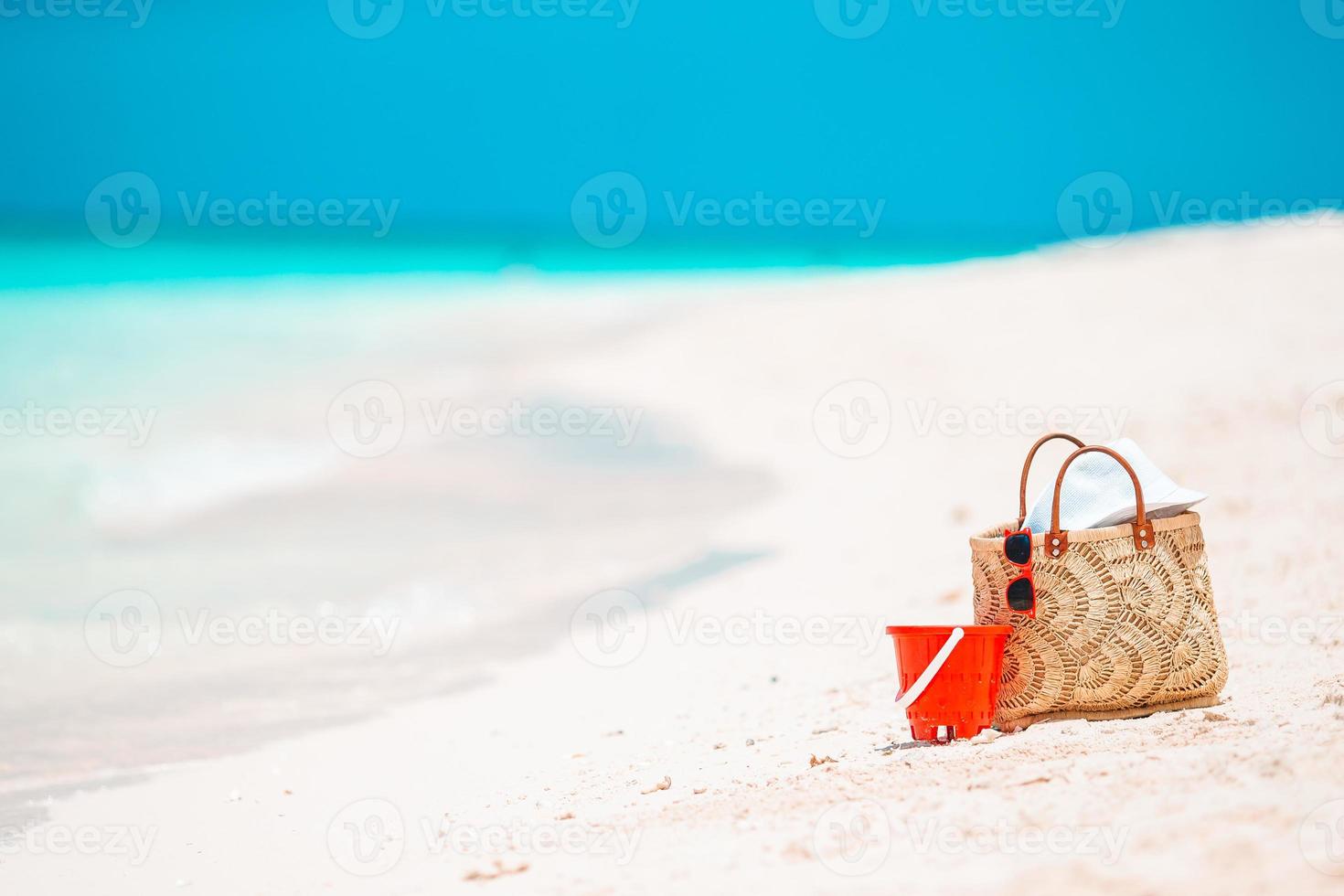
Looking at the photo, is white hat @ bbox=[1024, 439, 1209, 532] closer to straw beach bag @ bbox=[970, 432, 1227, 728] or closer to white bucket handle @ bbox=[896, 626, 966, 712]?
straw beach bag @ bbox=[970, 432, 1227, 728]

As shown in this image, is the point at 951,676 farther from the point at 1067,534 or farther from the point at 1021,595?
the point at 1067,534

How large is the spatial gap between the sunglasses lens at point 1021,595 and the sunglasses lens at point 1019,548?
5cm

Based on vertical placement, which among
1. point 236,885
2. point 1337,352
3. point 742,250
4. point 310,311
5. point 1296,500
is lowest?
point 236,885

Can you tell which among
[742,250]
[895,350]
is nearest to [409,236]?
[742,250]

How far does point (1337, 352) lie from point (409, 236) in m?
13.9

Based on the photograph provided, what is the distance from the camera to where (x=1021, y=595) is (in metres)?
2.83

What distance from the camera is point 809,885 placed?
191 centimetres

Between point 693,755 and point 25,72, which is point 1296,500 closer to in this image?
point 693,755

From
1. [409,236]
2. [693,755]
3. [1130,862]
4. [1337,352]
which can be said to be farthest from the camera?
[409,236]

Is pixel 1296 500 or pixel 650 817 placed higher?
pixel 1296 500

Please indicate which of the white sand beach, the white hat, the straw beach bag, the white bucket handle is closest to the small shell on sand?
the white sand beach

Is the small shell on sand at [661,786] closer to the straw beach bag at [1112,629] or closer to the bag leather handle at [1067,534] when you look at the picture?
the straw beach bag at [1112,629]

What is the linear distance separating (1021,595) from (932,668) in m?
0.31

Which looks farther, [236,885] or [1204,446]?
[1204,446]
